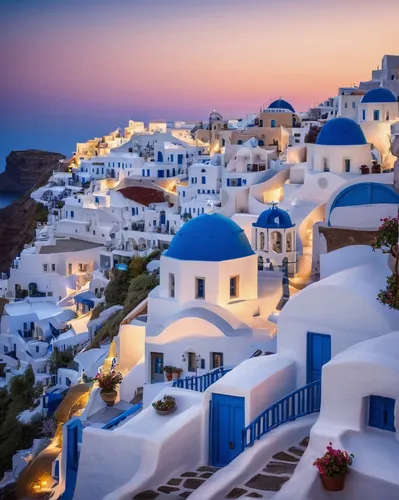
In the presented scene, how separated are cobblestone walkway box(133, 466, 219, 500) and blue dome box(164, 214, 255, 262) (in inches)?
202

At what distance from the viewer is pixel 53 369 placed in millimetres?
25547

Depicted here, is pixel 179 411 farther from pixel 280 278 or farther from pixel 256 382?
pixel 280 278

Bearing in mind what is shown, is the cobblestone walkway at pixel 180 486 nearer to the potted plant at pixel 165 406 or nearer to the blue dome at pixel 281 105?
the potted plant at pixel 165 406

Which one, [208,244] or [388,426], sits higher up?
→ [208,244]

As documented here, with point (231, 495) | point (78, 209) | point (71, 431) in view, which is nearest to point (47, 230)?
point (78, 209)

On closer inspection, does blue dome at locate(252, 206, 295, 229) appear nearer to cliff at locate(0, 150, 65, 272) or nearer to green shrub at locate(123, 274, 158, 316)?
green shrub at locate(123, 274, 158, 316)

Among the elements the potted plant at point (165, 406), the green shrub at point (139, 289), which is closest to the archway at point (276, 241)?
the green shrub at point (139, 289)

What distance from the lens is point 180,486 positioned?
333 inches

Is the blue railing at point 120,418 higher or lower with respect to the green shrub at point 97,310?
higher

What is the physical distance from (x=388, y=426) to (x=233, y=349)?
18.5ft

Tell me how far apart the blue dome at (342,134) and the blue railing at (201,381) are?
41.0ft

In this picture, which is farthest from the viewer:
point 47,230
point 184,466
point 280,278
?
point 47,230

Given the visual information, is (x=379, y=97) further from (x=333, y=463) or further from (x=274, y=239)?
(x=333, y=463)

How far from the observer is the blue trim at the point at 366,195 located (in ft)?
44.1
